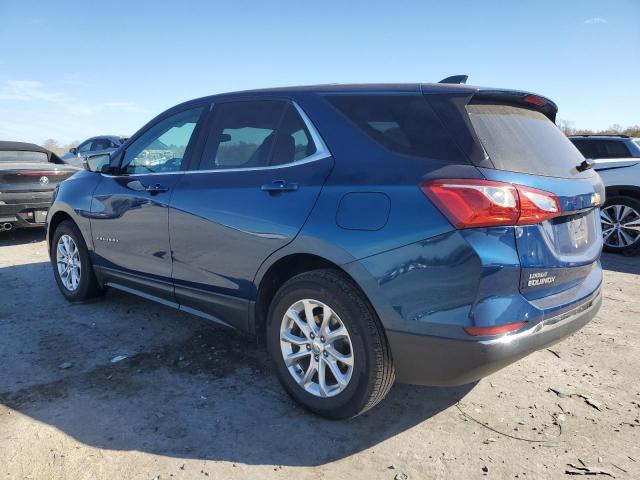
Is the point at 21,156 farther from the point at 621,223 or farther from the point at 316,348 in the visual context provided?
the point at 621,223

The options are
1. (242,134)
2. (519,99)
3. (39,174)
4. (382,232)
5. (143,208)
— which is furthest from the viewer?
(39,174)

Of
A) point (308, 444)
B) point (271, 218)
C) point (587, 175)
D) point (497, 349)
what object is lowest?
point (308, 444)

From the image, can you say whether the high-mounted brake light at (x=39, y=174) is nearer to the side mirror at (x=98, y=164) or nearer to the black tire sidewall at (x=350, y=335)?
the side mirror at (x=98, y=164)

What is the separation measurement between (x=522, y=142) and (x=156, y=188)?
2509 millimetres

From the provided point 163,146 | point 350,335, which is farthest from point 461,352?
point 163,146

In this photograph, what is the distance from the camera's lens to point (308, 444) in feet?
8.49

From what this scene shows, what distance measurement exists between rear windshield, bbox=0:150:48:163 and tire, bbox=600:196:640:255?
900cm

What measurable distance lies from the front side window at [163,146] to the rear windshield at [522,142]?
6.80 feet

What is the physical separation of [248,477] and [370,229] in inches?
51.3

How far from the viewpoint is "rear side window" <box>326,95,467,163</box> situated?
2.42 metres

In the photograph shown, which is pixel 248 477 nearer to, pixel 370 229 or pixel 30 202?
pixel 370 229

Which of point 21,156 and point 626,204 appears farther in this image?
point 21,156

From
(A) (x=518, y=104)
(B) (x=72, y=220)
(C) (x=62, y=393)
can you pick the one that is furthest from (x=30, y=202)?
(A) (x=518, y=104)

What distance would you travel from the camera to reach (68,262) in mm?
4852
